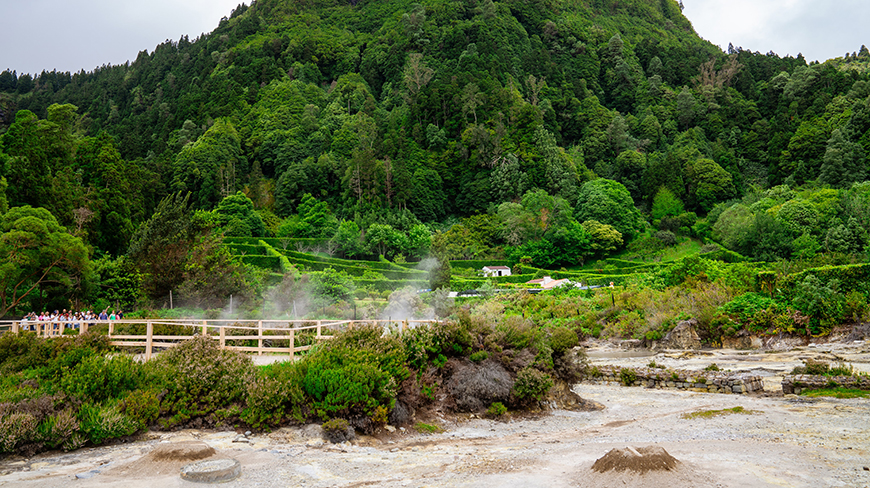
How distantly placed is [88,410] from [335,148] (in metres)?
91.9

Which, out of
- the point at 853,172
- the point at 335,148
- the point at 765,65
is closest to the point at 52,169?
the point at 335,148

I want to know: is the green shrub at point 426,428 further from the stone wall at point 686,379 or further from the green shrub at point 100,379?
the stone wall at point 686,379

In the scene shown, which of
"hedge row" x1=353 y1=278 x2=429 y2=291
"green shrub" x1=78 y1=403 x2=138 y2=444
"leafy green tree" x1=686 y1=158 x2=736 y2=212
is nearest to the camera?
"green shrub" x1=78 y1=403 x2=138 y2=444

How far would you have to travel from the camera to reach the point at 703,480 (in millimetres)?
7473

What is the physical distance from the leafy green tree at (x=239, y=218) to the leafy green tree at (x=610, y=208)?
46131 millimetres

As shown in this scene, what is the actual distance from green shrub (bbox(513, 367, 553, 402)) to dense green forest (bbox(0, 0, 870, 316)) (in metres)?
21.5

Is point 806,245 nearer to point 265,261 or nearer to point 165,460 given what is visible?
point 265,261

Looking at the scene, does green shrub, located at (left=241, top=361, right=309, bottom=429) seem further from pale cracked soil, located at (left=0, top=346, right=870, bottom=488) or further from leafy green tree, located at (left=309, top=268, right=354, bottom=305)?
leafy green tree, located at (left=309, top=268, right=354, bottom=305)

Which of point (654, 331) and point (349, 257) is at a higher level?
point (349, 257)

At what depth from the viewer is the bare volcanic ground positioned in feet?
25.5

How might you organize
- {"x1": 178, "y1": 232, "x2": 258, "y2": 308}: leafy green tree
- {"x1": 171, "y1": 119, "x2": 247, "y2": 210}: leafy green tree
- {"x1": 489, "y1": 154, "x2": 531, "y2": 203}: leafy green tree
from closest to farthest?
{"x1": 178, "y1": 232, "x2": 258, "y2": 308}: leafy green tree, {"x1": 489, "y1": 154, "x2": 531, "y2": 203}: leafy green tree, {"x1": 171, "y1": 119, "x2": 247, "y2": 210}: leafy green tree

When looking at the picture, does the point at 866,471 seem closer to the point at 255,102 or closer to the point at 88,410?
the point at 88,410

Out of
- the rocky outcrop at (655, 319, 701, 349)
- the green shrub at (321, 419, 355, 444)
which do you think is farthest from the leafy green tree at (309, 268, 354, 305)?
the green shrub at (321, 419, 355, 444)

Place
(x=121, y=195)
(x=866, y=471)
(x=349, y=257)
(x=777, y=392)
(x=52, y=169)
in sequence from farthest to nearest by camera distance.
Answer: (x=349, y=257)
(x=121, y=195)
(x=52, y=169)
(x=777, y=392)
(x=866, y=471)
